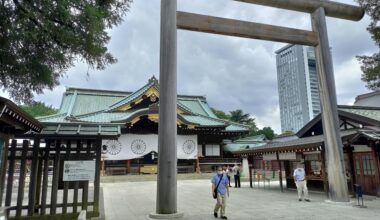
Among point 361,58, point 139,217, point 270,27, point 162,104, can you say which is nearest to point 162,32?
point 162,104

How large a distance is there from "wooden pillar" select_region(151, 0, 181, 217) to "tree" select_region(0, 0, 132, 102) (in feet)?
4.42

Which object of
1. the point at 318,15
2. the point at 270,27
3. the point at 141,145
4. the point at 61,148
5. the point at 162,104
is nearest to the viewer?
the point at 61,148

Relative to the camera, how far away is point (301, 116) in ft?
214

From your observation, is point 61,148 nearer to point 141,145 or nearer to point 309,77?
point 141,145

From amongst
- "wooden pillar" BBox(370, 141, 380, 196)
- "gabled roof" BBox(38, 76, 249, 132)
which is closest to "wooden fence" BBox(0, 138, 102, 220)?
"wooden pillar" BBox(370, 141, 380, 196)

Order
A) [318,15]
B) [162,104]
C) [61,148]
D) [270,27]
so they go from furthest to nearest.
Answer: [318,15] → [270,27] → [162,104] → [61,148]

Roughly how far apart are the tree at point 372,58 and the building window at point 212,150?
17448 millimetres

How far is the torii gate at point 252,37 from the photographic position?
305 inches

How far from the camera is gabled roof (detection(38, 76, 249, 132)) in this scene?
2333cm

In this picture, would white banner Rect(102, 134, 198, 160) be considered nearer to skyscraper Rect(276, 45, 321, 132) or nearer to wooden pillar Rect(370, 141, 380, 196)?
wooden pillar Rect(370, 141, 380, 196)

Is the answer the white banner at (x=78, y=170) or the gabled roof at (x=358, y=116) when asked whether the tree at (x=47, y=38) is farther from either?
the gabled roof at (x=358, y=116)

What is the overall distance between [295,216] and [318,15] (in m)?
7.16

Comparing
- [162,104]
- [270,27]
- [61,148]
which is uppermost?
[270,27]

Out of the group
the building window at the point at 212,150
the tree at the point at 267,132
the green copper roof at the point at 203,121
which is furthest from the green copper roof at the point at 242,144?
the tree at the point at 267,132
